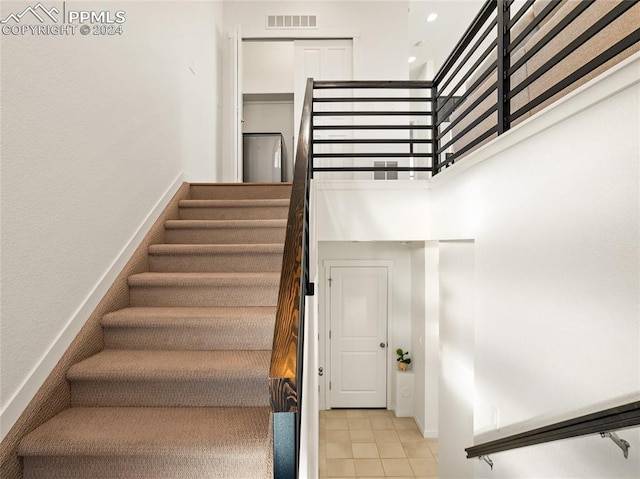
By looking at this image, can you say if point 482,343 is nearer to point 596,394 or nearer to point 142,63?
point 596,394

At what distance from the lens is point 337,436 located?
4840mm

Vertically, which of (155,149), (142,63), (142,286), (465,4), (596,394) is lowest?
(596,394)

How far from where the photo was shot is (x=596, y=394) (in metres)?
1.24

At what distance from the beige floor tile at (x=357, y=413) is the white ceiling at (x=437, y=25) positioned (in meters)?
5.51

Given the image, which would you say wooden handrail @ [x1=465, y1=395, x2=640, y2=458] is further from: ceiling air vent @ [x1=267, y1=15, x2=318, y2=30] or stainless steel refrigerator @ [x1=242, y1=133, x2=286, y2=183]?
ceiling air vent @ [x1=267, y1=15, x2=318, y2=30]

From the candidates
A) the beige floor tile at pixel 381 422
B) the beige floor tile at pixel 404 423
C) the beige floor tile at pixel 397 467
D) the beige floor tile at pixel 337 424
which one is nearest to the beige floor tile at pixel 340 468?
the beige floor tile at pixel 397 467

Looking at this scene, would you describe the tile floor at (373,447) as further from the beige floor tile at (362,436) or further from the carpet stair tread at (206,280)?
the carpet stair tread at (206,280)

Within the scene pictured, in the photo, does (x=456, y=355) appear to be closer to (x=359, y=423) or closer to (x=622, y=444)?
(x=622, y=444)

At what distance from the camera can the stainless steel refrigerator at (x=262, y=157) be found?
5.66 m

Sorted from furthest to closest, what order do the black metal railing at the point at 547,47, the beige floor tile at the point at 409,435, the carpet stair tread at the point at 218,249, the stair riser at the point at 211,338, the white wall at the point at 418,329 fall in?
the white wall at the point at 418,329 → the beige floor tile at the point at 409,435 → the carpet stair tread at the point at 218,249 → the stair riser at the point at 211,338 → the black metal railing at the point at 547,47

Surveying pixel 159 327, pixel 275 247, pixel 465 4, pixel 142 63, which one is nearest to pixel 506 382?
pixel 275 247

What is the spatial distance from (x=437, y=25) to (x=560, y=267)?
17.6ft

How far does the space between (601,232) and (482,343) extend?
1.10 metres

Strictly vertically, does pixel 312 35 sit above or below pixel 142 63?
above
